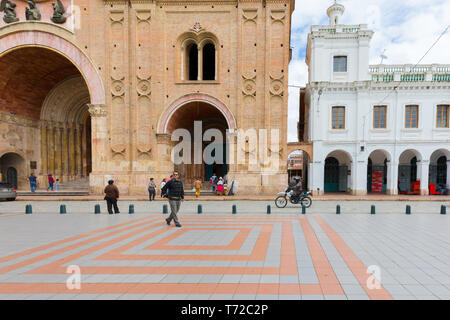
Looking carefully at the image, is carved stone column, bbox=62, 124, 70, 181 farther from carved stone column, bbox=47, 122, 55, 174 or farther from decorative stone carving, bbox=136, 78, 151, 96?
decorative stone carving, bbox=136, 78, 151, 96

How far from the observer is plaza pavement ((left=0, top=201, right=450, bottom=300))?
3691 millimetres

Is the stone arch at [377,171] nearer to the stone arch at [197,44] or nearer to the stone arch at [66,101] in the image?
the stone arch at [197,44]

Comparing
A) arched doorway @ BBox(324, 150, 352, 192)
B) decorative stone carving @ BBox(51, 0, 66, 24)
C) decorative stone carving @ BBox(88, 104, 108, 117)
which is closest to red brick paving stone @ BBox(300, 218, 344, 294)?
arched doorway @ BBox(324, 150, 352, 192)

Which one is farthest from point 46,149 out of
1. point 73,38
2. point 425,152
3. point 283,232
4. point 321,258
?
point 425,152

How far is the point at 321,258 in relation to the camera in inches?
200

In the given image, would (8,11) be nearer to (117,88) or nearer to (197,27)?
(117,88)

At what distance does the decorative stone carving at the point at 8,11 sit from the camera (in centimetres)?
1750

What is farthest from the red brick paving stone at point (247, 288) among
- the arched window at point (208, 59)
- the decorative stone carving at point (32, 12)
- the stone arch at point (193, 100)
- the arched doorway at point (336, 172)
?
the decorative stone carving at point (32, 12)

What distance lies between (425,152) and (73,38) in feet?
91.3

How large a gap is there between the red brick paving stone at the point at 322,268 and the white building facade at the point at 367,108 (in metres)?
13.0

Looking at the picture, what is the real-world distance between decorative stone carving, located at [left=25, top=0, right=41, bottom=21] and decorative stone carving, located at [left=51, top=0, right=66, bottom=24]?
47.7 inches

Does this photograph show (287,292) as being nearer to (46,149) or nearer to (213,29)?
Answer: (213,29)

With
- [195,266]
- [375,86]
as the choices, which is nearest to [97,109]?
[195,266]

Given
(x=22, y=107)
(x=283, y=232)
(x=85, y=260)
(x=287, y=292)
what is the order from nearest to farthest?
(x=287, y=292) → (x=85, y=260) → (x=283, y=232) → (x=22, y=107)
